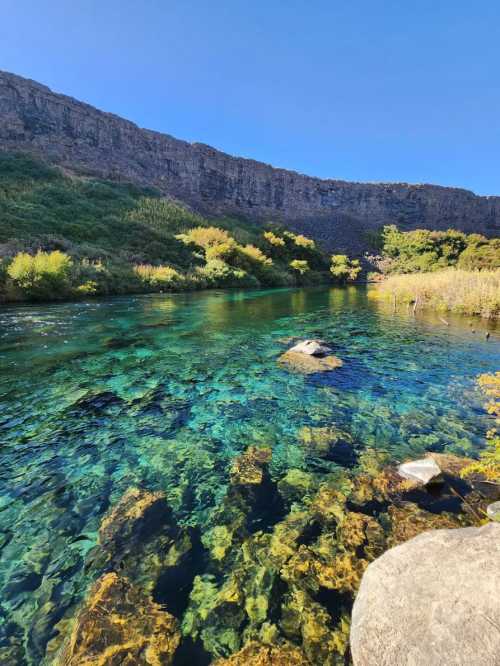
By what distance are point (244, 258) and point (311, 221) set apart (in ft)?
172

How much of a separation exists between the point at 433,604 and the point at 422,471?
80.8 inches

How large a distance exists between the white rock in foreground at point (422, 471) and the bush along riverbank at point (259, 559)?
0.01m

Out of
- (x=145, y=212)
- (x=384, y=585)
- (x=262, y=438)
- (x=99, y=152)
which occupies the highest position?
(x=99, y=152)

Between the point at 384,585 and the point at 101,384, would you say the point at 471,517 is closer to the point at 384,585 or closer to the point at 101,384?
the point at 384,585

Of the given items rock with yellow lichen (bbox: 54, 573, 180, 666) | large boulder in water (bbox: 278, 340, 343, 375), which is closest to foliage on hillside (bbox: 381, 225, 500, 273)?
large boulder in water (bbox: 278, 340, 343, 375)

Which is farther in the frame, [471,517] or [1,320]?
[1,320]

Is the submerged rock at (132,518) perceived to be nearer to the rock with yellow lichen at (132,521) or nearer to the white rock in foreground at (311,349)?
the rock with yellow lichen at (132,521)

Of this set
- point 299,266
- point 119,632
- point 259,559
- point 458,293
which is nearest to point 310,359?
point 259,559

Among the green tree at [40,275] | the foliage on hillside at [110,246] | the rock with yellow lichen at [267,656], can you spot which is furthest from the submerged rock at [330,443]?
the foliage on hillside at [110,246]

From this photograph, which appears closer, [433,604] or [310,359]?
[433,604]

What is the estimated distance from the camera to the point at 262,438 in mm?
4574

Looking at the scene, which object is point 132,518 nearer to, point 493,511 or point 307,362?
point 493,511

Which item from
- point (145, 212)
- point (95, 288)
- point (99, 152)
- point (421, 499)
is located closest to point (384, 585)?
point (421, 499)

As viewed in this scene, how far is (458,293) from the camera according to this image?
16.2 metres
